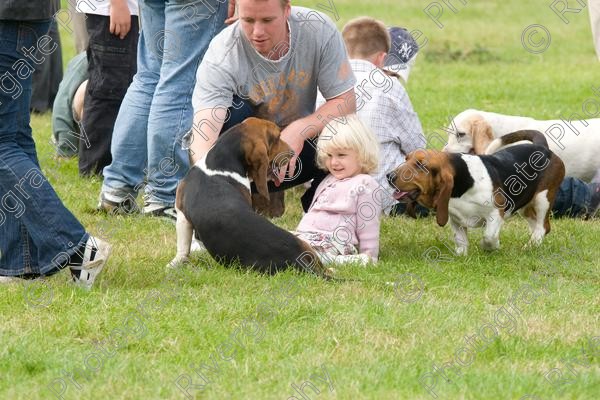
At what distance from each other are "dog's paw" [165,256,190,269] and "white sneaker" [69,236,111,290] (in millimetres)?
523

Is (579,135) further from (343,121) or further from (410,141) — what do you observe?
(343,121)

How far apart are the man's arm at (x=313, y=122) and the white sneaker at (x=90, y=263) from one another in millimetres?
1172

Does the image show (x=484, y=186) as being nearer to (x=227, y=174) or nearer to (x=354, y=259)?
(x=354, y=259)

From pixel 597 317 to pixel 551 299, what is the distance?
1.08 feet

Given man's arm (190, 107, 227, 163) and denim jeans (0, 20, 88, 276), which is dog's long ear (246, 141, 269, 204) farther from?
denim jeans (0, 20, 88, 276)

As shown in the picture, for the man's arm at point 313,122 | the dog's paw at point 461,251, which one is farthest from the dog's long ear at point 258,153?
the dog's paw at point 461,251

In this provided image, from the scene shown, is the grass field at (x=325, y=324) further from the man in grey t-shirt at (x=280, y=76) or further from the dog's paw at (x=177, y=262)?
the man in grey t-shirt at (x=280, y=76)

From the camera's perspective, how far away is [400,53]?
27.8ft

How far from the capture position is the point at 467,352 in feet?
14.1

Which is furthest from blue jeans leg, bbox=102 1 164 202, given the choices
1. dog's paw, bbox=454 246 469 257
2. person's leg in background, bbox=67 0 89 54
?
person's leg in background, bbox=67 0 89 54

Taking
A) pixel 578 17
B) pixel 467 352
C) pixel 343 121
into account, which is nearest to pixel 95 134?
pixel 343 121

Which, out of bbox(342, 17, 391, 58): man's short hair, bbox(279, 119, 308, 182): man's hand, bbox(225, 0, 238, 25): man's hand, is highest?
bbox(225, 0, 238, 25): man's hand

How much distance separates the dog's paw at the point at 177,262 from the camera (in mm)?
5637

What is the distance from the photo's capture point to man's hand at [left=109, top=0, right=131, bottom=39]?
7.17 meters
